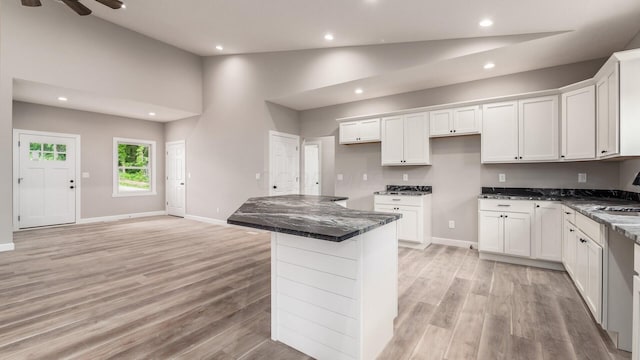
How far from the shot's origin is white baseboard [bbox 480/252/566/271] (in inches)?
138

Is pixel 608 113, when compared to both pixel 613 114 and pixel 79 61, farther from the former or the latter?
pixel 79 61

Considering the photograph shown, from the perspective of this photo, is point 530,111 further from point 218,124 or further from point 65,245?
point 65,245

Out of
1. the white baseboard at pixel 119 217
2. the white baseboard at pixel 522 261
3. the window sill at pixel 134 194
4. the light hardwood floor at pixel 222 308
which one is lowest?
the light hardwood floor at pixel 222 308

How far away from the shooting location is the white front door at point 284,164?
19.4 ft

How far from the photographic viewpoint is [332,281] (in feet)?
5.62

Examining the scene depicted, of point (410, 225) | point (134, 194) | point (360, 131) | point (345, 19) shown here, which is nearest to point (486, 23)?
point (345, 19)

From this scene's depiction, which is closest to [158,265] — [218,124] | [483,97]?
[218,124]

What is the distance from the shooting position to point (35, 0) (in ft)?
9.20

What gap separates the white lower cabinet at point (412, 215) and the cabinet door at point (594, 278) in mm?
2119

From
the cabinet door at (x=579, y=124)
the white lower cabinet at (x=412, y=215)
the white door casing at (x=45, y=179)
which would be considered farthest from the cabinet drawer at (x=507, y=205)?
the white door casing at (x=45, y=179)

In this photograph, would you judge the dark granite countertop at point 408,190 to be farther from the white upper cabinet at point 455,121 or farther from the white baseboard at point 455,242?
the white upper cabinet at point 455,121

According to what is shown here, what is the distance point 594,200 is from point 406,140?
2.43 meters

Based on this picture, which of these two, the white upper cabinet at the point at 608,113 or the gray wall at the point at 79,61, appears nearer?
the white upper cabinet at the point at 608,113

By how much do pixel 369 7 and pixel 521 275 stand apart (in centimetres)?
361
